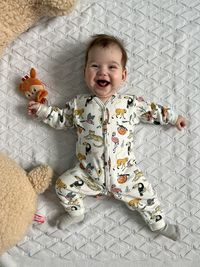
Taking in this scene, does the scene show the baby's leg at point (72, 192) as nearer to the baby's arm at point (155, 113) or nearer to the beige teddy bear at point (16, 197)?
the beige teddy bear at point (16, 197)

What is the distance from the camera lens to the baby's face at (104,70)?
1231 millimetres

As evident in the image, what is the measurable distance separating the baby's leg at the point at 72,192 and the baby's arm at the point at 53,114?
0.44ft

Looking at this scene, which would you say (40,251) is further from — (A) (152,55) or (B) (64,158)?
(A) (152,55)

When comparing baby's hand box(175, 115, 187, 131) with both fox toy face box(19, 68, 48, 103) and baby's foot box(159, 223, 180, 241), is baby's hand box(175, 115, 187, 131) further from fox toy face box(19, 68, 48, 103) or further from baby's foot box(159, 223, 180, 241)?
fox toy face box(19, 68, 48, 103)

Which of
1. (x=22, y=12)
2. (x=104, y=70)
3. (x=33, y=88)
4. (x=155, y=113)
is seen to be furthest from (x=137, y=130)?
(x=22, y=12)

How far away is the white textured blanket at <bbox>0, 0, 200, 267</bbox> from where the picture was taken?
1.25 meters

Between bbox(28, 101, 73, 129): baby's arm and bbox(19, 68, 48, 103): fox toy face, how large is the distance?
25 millimetres

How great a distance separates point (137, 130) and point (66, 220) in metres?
0.32

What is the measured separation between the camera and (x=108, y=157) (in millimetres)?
1222

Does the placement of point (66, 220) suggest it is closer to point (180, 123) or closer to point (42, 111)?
point (42, 111)

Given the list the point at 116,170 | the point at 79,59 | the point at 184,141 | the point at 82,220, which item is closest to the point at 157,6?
the point at 79,59

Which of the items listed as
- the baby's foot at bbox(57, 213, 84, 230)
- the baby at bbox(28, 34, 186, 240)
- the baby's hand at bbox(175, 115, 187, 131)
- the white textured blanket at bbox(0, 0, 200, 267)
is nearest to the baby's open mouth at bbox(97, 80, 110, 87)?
the baby at bbox(28, 34, 186, 240)

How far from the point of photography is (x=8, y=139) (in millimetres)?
1300

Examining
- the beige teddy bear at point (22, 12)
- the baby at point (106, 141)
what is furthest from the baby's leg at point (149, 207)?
the beige teddy bear at point (22, 12)
